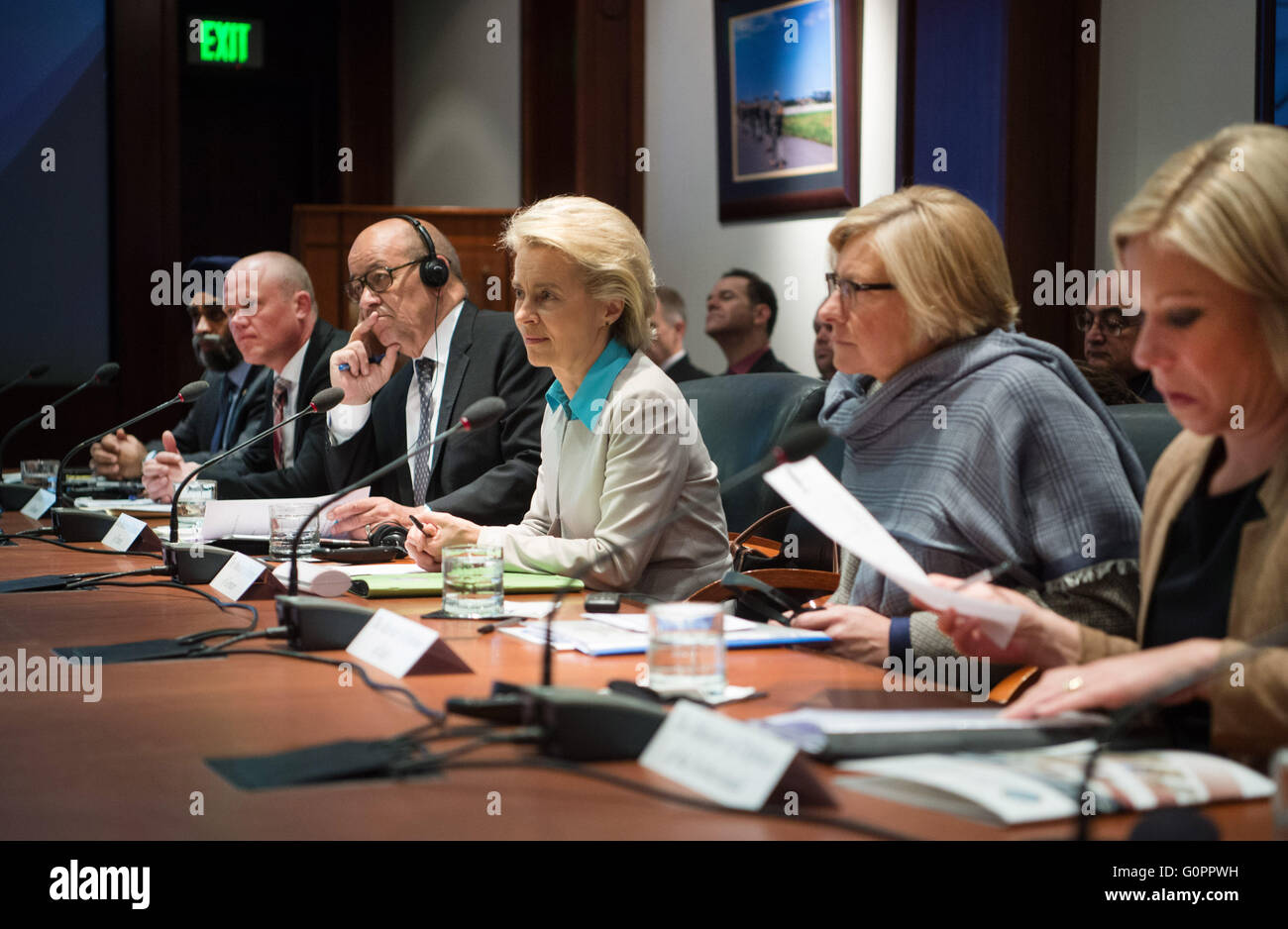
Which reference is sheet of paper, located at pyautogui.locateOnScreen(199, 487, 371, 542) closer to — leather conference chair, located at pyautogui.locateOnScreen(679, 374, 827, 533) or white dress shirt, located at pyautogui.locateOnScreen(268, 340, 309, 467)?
leather conference chair, located at pyautogui.locateOnScreen(679, 374, 827, 533)

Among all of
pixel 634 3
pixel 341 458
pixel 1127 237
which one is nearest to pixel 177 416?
pixel 634 3

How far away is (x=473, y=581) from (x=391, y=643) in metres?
0.33

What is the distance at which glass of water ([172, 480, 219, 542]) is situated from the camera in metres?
2.79

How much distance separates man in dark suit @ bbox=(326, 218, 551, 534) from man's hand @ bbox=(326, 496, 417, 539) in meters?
0.04

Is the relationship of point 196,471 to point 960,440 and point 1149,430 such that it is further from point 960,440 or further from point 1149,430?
point 1149,430

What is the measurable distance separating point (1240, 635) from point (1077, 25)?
2.91 meters

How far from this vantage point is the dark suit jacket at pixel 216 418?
4.30 m

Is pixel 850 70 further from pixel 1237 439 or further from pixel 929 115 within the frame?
pixel 1237 439

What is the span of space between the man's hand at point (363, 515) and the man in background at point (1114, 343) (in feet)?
5.85

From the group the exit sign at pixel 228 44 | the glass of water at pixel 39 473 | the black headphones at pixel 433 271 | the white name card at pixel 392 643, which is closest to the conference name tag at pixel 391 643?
the white name card at pixel 392 643

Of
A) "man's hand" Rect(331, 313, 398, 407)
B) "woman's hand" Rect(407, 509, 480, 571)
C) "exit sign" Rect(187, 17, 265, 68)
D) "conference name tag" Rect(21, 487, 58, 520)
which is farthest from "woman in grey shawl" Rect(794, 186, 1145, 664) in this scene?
"exit sign" Rect(187, 17, 265, 68)

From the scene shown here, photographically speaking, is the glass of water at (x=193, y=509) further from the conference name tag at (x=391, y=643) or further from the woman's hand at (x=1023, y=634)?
the woman's hand at (x=1023, y=634)

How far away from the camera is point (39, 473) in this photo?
426 cm
